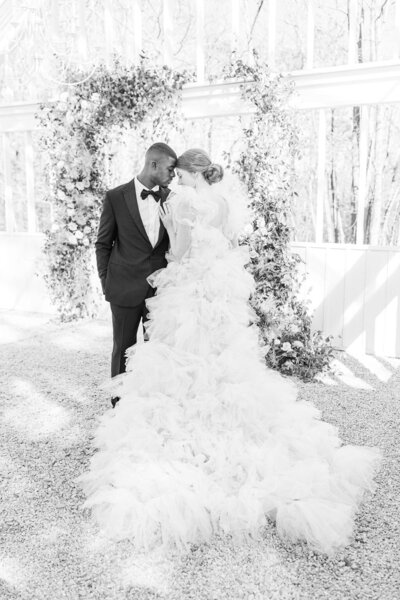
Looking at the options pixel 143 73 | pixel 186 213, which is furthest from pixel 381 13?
pixel 186 213

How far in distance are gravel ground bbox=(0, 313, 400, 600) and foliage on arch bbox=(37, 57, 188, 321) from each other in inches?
93.5

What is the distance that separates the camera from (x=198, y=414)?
2.63m

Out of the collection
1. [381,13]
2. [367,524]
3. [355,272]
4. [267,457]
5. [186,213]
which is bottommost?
[367,524]

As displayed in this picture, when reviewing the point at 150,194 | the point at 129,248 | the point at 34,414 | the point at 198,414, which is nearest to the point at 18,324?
the point at 34,414

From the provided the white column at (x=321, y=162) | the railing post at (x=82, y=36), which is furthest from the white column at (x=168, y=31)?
the white column at (x=321, y=162)

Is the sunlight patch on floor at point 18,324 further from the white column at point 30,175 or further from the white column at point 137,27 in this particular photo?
the white column at point 137,27

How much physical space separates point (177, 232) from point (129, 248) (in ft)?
1.57

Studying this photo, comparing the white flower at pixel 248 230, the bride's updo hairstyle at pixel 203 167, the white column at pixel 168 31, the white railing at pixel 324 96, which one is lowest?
the white flower at pixel 248 230

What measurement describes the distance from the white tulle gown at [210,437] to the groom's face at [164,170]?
37 cm

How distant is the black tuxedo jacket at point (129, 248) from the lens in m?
3.09

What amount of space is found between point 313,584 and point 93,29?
687 cm

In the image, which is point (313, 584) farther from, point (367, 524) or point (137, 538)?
point (137, 538)

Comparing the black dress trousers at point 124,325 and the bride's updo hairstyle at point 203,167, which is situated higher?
the bride's updo hairstyle at point 203,167

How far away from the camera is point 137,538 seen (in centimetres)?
217
